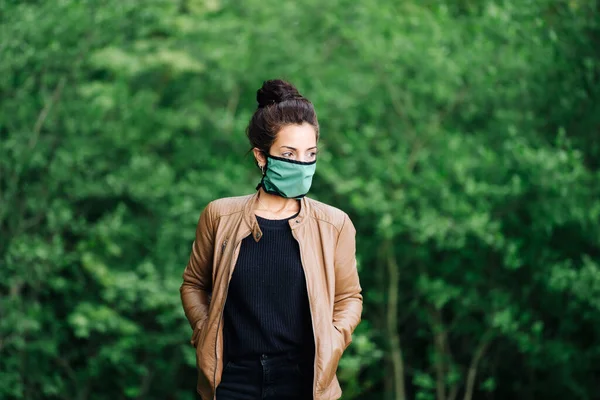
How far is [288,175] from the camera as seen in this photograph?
9.58 ft

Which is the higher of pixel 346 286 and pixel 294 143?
pixel 294 143

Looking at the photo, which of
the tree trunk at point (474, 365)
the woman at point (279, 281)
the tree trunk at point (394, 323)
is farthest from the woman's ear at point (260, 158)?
the tree trunk at point (474, 365)

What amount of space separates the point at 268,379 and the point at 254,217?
0.56 m

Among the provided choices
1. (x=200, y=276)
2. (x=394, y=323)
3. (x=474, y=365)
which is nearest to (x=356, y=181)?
(x=394, y=323)

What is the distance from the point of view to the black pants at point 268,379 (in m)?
2.84

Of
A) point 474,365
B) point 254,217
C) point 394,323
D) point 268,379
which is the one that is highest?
point 254,217

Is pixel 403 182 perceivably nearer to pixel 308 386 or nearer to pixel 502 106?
pixel 502 106

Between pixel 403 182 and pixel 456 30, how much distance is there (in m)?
1.47

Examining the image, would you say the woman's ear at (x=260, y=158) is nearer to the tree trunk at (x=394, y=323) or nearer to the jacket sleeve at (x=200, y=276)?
the jacket sleeve at (x=200, y=276)

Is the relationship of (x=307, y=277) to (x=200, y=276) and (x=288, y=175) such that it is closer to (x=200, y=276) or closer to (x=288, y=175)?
(x=288, y=175)

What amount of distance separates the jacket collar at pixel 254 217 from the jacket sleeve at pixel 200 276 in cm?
15

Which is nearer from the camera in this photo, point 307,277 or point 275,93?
point 307,277

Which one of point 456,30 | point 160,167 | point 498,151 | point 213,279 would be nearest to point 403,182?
point 498,151

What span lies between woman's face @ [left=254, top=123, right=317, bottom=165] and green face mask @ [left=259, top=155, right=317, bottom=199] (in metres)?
0.02
